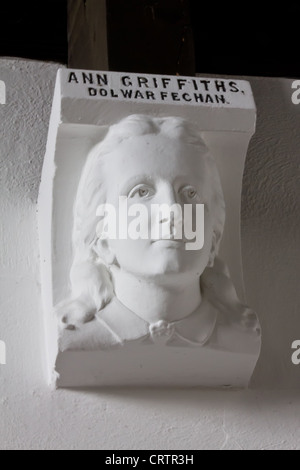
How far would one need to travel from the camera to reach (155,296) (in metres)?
2.31

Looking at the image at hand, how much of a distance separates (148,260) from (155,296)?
3.3 inches

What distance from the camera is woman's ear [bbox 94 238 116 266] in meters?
2.34

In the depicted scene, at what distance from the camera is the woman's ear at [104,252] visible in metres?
2.34

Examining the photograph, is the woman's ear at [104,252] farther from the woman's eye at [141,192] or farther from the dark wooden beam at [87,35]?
the dark wooden beam at [87,35]

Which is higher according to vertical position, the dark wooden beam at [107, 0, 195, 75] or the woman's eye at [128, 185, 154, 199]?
the dark wooden beam at [107, 0, 195, 75]

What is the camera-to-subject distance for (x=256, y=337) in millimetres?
2381

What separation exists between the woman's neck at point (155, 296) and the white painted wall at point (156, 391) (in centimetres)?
17

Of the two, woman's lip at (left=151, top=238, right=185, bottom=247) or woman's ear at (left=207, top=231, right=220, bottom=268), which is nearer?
woman's lip at (left=151, top=238, right=185, bottom=247)

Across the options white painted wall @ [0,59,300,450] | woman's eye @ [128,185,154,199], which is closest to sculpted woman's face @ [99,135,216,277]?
woman's eye @ [128,185,154,199]

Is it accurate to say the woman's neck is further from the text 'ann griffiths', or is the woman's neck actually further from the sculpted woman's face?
the text 'ann griffiths'

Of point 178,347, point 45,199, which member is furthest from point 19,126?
point 178,347

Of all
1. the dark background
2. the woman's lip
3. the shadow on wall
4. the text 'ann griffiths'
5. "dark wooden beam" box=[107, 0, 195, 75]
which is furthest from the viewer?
the dark background

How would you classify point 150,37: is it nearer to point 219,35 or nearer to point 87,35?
point 87,35

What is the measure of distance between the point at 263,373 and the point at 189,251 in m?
0.38
